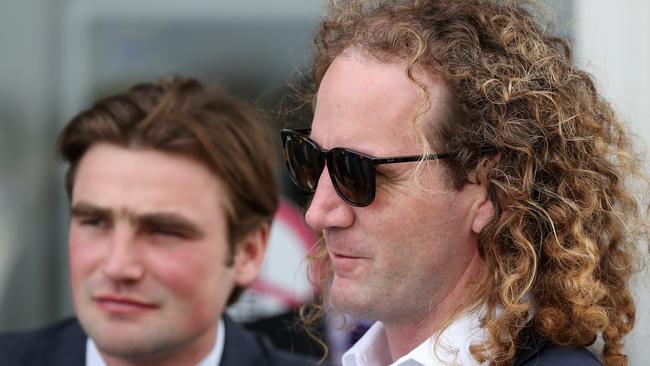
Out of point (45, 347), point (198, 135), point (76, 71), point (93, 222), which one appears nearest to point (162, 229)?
point (93, 222)

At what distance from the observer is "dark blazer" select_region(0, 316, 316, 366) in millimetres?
2773

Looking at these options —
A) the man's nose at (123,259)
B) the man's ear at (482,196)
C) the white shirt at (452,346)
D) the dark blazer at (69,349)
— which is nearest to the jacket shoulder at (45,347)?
the dark blazer at (69,349)

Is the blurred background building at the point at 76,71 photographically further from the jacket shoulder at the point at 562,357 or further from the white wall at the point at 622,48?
the jacket shoulder at the point at 562,357

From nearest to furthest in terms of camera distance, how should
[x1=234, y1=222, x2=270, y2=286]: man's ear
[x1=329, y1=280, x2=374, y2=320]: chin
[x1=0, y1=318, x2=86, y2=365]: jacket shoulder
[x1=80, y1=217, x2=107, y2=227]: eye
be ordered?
[x1=329, y1=280, x2=374, y2=320]: chin → [x1=80, y1=217, x2=107, y2=227]: eye → [x1=0, y1=318, x2=86, y2=365]: jacket shoulder → [x1=234, y1=222, x2=270, y2=286]: man's ear

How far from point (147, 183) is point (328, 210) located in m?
1.03

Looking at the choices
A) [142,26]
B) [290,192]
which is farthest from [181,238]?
[142,26]

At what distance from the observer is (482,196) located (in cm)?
174

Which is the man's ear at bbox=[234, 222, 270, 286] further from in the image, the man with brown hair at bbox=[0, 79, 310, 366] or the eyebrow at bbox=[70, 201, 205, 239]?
the eyebrow at bbox=[70, 201, 205, 239]

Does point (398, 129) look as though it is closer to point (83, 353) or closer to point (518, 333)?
point (518, 333)

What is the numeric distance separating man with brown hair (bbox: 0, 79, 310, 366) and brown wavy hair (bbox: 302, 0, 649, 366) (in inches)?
40.3

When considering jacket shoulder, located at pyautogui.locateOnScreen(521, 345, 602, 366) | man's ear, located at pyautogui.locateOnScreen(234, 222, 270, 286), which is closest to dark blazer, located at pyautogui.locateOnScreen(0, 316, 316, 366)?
man's ear, located at pyautogui.locateOnScreen(234, 222, 270, 286)

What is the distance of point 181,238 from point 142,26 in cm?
232

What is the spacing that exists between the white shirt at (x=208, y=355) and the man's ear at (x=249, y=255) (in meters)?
0.17

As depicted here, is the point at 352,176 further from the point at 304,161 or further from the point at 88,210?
the point at 88,210
